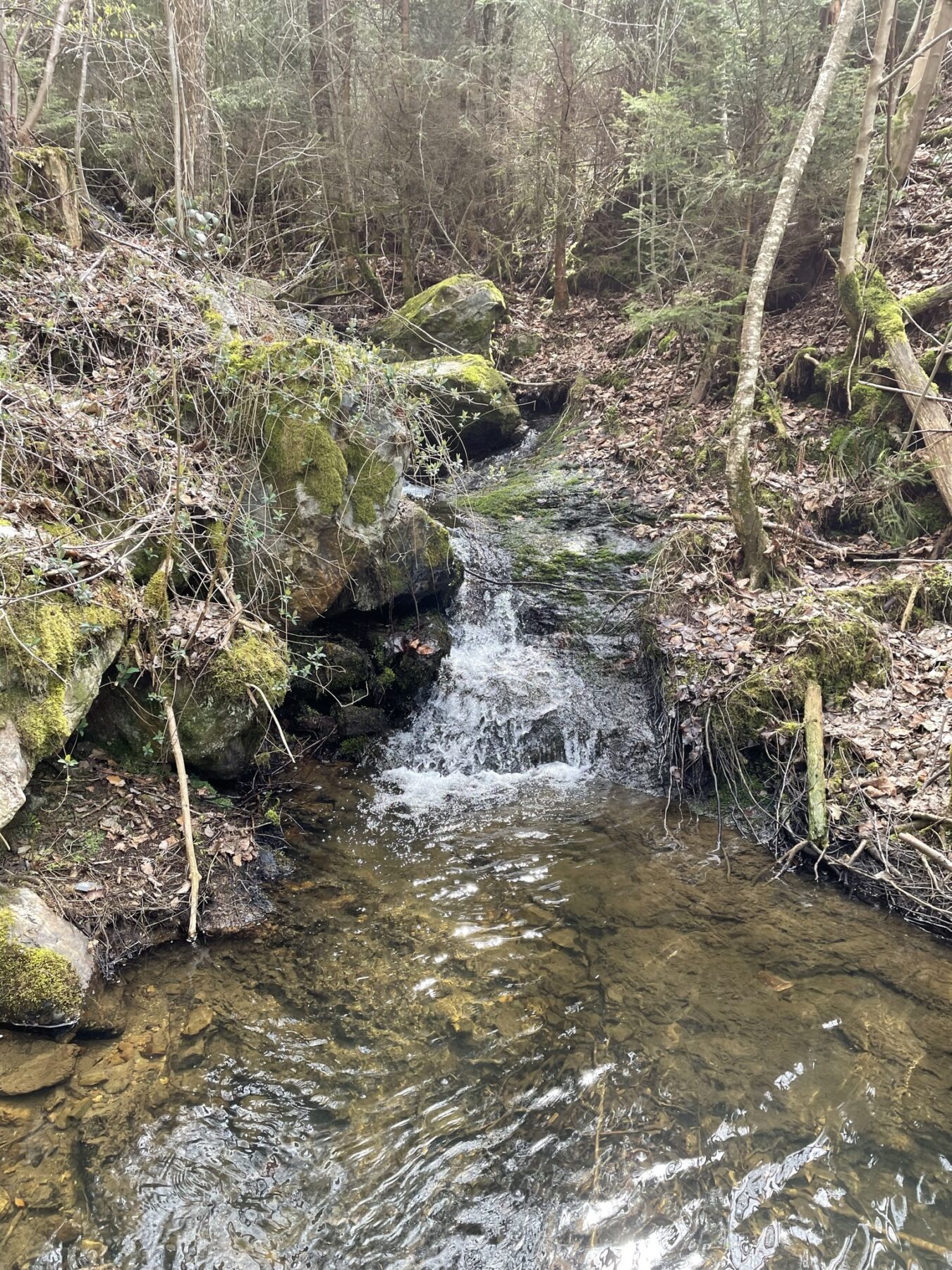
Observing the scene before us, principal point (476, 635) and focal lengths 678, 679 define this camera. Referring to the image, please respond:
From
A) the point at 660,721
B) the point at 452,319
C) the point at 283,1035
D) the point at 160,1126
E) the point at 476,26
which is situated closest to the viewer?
the point at 160,1126

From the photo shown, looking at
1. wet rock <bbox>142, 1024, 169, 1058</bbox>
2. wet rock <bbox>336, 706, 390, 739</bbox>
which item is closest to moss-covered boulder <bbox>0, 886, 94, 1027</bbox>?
wet rock <bbox>142, 1024, 169, 1058</bbox>

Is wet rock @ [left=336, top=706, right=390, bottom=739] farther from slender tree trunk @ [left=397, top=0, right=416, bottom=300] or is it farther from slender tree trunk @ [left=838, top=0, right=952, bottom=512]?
slender tree trunk @ [left=397, top=0, right=416, bottom=300]

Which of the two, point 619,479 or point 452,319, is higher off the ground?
point 452,319

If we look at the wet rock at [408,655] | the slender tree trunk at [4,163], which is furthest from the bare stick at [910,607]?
the slender tree trunk at [4,163]

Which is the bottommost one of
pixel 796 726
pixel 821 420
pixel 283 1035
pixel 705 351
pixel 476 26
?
pixel 283 1035

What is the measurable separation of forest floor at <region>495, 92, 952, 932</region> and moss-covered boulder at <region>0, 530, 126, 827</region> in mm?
4575

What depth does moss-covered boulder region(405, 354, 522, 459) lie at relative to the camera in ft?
34.3

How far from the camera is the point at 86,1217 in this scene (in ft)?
9.02

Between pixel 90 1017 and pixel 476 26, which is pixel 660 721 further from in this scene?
pixel 476 26

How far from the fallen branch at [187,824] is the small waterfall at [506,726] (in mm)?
1850

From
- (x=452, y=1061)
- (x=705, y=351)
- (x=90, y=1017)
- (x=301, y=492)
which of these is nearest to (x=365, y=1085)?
(x=452, y=1061)

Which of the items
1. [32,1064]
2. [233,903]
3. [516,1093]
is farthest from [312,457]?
[516,1093]

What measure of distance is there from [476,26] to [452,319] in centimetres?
811

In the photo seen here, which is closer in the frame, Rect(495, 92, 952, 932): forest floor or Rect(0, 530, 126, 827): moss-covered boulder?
Rect(0, 530, 126, 827): moss-covered boulder
